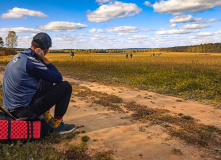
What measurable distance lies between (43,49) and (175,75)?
10.3 metres

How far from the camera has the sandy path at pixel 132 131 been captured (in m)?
3.30

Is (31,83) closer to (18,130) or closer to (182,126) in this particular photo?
(18,130)

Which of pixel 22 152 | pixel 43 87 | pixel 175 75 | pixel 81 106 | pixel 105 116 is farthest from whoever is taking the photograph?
pixel 175 75

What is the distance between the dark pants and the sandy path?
844mm

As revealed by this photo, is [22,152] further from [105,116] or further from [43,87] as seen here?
[105,116]

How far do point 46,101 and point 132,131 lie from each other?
200cm

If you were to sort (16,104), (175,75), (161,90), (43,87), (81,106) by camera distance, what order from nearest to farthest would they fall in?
(16,104) → (43,87) → (81,106) → (161,90) → (175,75)

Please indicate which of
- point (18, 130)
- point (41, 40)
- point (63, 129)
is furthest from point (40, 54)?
point (63, 129)

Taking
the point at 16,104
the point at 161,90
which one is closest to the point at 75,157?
the point at 16,104

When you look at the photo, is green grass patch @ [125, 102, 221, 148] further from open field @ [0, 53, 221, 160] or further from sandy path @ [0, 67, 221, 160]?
sandy path @ [0, 67, 221, 160]

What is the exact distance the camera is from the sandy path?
3297 mm

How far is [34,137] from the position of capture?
11.4 ft

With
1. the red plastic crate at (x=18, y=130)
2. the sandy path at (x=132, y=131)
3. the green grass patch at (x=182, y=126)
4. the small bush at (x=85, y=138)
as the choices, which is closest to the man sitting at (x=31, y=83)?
the red plastic crate at (x=18, y=130)

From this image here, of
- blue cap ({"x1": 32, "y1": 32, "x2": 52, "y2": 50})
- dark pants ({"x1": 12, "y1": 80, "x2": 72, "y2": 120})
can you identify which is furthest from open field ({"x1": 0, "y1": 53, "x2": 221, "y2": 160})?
blue cap ({"x1": 32, "y1": 32, "x2": 52, "y2": 50})
